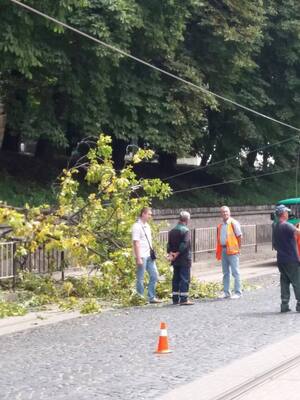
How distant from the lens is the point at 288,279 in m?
13.9

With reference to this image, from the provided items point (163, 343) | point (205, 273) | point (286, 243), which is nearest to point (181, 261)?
point (286, 243)

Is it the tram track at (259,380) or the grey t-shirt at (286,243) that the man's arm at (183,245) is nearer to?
the grey t-shirt at (286,243)

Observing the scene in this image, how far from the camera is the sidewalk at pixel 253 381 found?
7805mm

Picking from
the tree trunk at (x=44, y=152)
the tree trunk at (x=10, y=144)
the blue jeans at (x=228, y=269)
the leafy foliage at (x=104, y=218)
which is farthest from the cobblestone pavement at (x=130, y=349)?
the tree trunk at (x=10, y=144)

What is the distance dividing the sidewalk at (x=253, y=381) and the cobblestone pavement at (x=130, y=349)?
0.21m

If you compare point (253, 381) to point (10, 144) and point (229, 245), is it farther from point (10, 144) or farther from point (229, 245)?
point (10, 144)

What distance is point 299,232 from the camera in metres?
14.2

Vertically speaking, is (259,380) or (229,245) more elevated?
(229,245)

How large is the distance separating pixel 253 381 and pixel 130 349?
2389 millimetres

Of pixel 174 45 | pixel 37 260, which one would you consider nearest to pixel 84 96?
pixel 174 45

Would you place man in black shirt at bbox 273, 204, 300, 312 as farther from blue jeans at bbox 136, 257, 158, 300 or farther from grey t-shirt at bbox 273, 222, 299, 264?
blue jeans at bbox 136, 257, 158, 300

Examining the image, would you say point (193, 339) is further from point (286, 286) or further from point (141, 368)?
point (286, 286)

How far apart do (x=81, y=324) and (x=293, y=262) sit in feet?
12.3

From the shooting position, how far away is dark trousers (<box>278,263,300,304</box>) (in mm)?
13734
